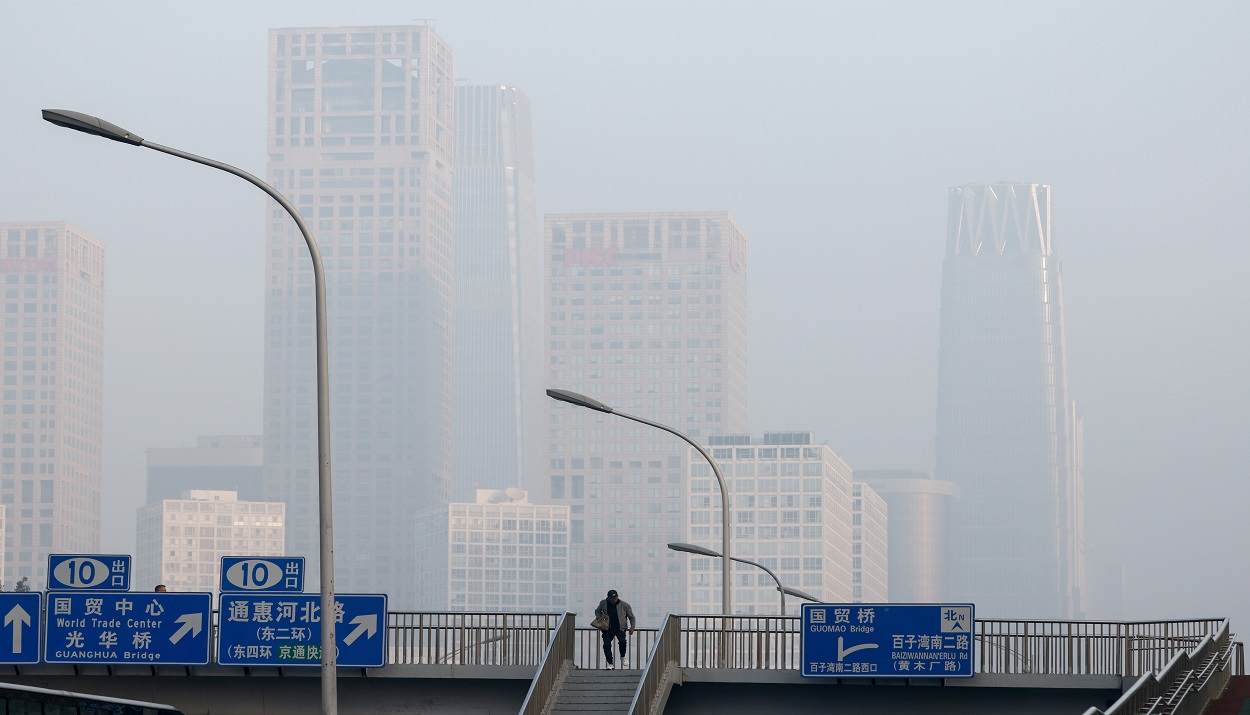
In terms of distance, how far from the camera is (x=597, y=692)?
1352 inches

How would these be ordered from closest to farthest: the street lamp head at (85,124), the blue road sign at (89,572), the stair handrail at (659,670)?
the street lamp head at (85,124) → the stair handrail at (659,670) → the blue road sign at (89,572)

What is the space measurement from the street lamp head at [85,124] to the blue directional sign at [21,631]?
51.6 ft

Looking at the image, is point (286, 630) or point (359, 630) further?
point (359, 630)

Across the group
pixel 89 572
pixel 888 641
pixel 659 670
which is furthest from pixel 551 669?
pixel 89 572

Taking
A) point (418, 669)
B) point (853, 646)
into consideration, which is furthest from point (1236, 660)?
point (418, 669)

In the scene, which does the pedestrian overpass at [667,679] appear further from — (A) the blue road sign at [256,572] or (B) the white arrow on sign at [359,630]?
(A) the blue road sign at [256,572]

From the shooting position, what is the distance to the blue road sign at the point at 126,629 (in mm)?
34844

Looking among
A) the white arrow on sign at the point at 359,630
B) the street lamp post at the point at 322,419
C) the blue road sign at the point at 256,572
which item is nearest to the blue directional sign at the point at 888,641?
the white arrow on sign at the point at 359,630

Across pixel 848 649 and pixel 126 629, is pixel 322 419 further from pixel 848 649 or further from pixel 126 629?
pixel 848 649

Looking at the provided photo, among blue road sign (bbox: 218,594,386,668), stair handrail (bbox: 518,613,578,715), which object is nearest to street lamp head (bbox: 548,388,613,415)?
stair handrail (bbox: 518,613,578,715)

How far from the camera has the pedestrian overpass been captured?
33.4 m

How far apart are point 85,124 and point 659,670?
16.2 metres

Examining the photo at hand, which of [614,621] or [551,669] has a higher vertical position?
[614,621]

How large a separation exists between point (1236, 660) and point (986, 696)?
647cm
